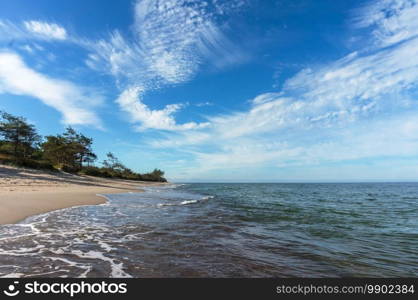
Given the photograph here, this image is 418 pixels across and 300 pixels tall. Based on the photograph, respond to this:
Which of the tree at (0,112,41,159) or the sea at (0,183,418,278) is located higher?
the tree at (0,112,41,159)

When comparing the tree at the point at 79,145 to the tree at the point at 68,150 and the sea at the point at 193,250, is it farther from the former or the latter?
the sea at the point at 193,250

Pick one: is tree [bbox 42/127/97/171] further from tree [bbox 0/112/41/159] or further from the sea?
the sea

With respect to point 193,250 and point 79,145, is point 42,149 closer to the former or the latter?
point 79,145

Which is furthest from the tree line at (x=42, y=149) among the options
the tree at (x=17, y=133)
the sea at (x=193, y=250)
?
the sea at (x=193, y=250)

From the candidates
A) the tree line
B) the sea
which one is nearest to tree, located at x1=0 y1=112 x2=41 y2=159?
the tree line

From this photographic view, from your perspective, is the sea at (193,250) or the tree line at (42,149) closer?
the sea at (193,250)

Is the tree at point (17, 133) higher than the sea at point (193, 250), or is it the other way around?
the tree at point (17, 133)

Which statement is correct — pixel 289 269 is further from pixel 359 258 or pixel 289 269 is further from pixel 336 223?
pixel 336 223

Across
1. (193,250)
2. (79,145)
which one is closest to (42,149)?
(79,145)

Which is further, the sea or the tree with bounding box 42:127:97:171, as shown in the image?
the tree with bounding box 42:127:97:171

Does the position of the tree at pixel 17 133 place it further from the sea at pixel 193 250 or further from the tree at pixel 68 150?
the sea at pixel 193 250

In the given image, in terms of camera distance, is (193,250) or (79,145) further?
(79,145)

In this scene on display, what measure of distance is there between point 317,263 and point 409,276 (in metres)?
2.14

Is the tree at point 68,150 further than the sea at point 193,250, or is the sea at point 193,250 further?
the tree at point 68,150
